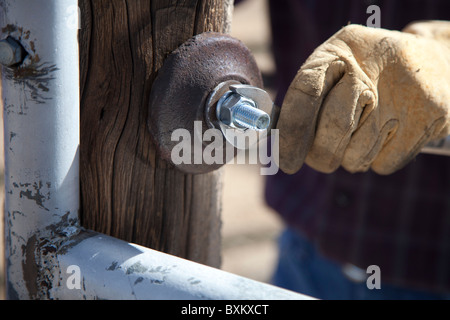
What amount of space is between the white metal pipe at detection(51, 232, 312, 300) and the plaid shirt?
1009mm

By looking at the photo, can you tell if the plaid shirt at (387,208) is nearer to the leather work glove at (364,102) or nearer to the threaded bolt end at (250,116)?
the leather work glove at (364,102)

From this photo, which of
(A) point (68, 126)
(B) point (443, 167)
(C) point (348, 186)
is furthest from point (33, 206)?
(B) point (443, 167)

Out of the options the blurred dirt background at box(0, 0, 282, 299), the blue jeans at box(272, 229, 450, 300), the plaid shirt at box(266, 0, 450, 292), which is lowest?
the blurred dirt background at box(0, 0, 282, 299)

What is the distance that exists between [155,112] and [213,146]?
131mm

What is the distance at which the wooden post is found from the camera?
805 millimetres

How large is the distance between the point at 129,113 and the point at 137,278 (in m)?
0.28

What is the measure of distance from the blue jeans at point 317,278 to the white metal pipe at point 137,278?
3.48ft

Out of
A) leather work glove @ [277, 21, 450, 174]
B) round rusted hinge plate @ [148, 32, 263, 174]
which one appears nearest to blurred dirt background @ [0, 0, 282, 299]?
leather work glove @ [277, 21, 450, 174]

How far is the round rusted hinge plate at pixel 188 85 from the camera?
81 cm

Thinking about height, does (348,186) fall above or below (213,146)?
below

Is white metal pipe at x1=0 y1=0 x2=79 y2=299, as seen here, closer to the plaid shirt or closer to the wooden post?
the wooden post

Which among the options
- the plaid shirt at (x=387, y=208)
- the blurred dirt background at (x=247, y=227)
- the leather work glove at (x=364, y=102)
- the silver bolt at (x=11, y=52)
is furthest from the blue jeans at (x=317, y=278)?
the silver bolt at (x=11, y=52)

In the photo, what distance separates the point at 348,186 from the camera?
1.65 m
